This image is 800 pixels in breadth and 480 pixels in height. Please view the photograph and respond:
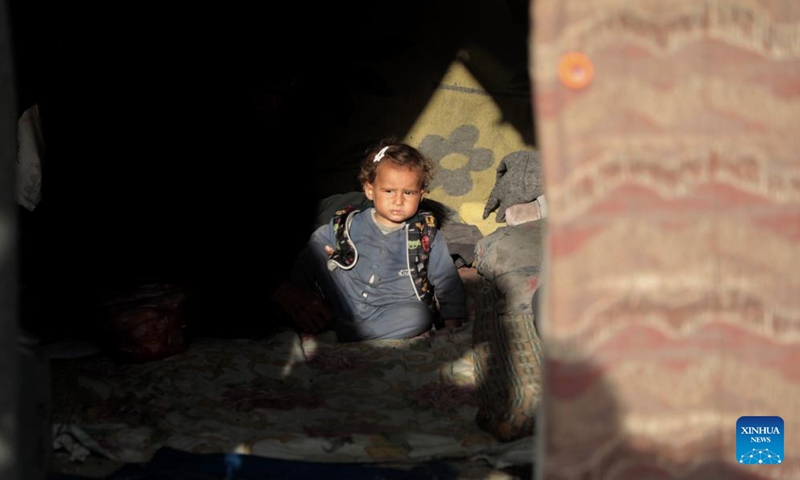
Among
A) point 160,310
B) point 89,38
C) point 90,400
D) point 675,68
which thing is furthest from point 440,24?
point 675,68

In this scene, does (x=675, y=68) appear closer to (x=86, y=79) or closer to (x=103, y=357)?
(x=103, y=357)

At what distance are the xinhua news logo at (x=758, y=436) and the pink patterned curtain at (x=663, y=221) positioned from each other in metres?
0.02

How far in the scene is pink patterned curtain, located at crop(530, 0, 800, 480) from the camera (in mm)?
2201

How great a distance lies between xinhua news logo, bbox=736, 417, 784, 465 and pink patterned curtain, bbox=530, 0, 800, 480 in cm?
2

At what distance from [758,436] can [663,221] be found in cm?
57

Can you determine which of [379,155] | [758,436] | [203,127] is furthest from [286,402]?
[758,436]

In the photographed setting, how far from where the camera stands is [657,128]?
2.23 meters

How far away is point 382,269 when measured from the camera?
5.14 metres

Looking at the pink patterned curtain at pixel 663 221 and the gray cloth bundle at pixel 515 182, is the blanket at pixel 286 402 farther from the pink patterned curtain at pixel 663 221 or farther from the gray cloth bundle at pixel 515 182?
the gray cloth bundle at pixel 515 182

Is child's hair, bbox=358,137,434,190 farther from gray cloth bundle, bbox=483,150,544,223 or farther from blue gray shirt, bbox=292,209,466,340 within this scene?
gray cloth bundle, bbox=483,150,544,223

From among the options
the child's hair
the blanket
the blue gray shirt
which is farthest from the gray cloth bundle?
the blanket

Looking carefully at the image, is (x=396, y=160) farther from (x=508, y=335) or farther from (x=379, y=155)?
(x=508, y=335)

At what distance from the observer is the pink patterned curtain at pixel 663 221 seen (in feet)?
7.22

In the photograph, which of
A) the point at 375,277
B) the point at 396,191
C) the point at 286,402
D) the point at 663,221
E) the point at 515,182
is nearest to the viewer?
the point at 663,221
